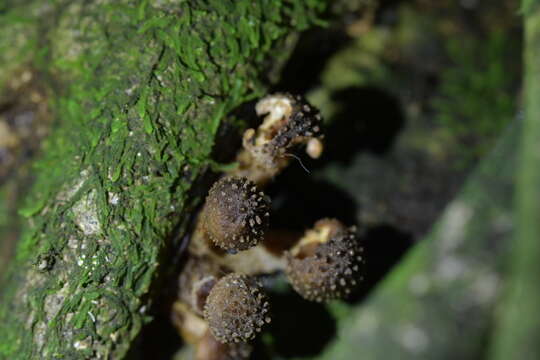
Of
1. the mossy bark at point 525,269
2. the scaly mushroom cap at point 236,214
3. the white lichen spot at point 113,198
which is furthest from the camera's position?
the white lichen spot at point 113,198

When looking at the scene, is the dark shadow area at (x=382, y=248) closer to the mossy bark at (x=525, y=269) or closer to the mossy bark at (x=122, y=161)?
the mossy bark at (x=122, y=161)

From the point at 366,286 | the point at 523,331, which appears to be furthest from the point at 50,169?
the point at 523,331

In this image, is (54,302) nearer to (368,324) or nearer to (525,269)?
(368,324)

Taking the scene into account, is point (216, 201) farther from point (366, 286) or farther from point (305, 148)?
point (366, 286)

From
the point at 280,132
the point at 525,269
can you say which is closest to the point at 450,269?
the point at 525,269

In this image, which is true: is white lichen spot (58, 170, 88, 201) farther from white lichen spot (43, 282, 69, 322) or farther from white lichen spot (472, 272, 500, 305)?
white lichen spot (472, 272, 500, 305)

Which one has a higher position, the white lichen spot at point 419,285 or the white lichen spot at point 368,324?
the white lichen spot at point 419,285

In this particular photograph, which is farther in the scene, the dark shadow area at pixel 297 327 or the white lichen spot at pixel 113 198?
the dark shadow area at pixel 297 327

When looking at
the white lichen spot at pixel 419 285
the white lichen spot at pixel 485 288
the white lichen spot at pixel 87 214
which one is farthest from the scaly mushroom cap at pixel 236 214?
the white lichen spot at pixel 485 288
